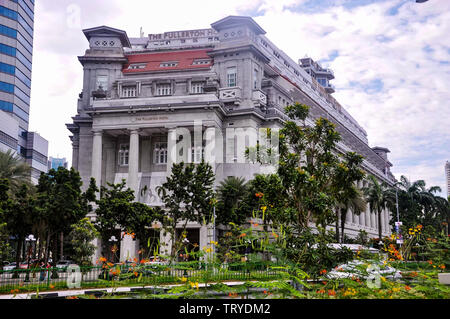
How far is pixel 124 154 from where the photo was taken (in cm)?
5800

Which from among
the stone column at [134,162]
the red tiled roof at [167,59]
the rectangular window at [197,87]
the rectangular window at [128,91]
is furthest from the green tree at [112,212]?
the red tiled roof at [167,59]

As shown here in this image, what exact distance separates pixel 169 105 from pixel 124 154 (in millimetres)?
9910

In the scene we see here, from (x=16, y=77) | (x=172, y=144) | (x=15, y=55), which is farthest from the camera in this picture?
(x=16, y=77)

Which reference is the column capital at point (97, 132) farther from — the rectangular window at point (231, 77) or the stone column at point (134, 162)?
the rectangular window at point (231, 77)

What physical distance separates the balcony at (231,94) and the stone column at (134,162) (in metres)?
11.3

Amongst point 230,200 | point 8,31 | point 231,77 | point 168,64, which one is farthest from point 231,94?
point 8,31

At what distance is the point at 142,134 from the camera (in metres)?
56.4

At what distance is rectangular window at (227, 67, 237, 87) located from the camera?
57572mm

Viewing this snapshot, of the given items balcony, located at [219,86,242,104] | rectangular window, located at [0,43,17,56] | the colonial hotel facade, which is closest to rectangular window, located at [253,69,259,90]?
the colonial hotel facade

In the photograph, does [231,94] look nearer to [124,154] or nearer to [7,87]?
[124,154]

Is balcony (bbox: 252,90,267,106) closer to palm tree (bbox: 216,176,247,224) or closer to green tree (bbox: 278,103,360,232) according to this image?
palm tree (bbox: 216,176,247,224)

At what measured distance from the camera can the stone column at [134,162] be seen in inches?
2074
